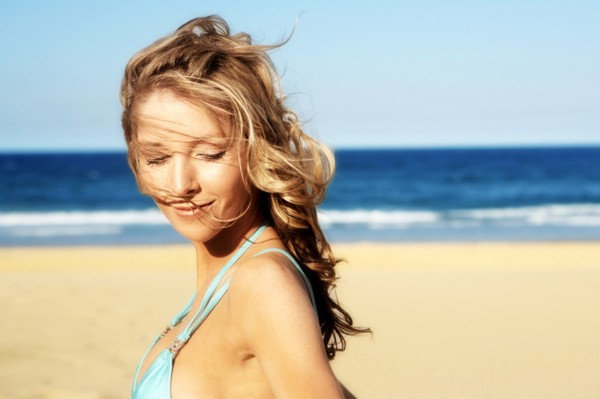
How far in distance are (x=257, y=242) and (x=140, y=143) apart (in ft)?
1.18

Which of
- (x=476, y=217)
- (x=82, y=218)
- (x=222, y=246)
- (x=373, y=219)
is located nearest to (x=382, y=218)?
(x=373, y=219)

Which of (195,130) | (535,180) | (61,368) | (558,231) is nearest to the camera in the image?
(195,130)

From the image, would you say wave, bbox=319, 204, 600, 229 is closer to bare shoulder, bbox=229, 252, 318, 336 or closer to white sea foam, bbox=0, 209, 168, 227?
white sea foam, bbox=0, 209, 168, 227

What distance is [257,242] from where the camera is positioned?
1909 millimetres

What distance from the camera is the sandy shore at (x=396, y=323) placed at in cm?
634

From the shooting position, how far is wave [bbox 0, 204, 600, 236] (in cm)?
2216

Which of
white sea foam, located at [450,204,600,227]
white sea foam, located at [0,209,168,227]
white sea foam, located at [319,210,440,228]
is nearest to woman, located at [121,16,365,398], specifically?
white sea foam, located at [319,210,440,228]

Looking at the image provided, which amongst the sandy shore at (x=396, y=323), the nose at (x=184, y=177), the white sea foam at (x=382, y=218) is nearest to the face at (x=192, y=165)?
the nose at (x=184, y=177)

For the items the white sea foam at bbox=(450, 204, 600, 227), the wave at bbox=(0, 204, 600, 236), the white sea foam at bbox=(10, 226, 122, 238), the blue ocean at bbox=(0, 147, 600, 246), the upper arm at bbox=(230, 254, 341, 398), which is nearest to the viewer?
the upper arm at bbox=(230, 254, 341, 398)

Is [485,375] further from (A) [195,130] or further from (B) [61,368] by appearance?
(A) [195,130]

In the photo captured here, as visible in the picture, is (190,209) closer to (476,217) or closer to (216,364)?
(216,364)

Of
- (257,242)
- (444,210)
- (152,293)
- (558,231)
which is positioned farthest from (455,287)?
(444,210)

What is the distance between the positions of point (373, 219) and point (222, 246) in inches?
920

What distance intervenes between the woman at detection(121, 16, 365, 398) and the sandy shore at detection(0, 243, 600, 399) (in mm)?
4349
